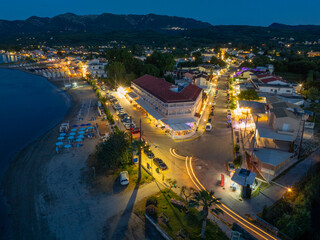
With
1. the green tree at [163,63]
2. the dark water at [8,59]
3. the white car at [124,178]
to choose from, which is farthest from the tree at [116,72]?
the dark water at [8,59]

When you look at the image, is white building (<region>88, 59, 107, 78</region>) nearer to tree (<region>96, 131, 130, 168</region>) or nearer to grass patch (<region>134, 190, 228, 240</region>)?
tree (<region>96, 131, 130, 168</region>)

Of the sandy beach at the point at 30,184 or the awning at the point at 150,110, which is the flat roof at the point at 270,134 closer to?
the awning at the point at 150,110

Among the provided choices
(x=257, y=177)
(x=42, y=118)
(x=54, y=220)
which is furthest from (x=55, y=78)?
(x=257, y=177)

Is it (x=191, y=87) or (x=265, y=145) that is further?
(x=191, y=87)

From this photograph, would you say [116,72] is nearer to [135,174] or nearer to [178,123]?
[178,123]

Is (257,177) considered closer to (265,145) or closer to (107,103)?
(265,145)

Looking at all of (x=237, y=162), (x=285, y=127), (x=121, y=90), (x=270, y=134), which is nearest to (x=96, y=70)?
(x=121, y=90)
